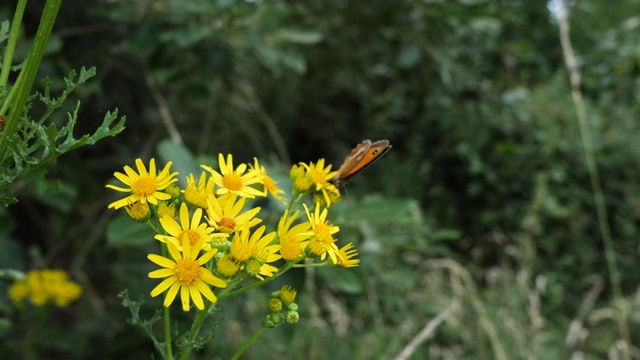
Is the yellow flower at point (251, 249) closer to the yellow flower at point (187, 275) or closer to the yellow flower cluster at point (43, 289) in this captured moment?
the yellow flower at point (187, 275)

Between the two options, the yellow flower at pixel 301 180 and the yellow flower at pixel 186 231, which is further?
the yellow flower at pixel 301 180

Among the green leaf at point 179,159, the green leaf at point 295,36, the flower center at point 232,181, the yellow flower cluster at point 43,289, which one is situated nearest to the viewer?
the flower center at point 232,181

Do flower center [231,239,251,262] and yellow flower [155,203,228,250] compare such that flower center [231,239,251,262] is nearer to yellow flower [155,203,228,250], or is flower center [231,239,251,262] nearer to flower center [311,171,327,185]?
yellow flower [155,203,228,250]

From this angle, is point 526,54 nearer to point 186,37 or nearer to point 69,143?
point 186,37

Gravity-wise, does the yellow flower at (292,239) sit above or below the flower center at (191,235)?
below

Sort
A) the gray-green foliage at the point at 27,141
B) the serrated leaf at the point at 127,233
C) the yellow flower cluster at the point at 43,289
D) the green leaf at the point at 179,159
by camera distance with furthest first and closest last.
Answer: the yellow flower cluster at the point at 43,289, the green leaf at the point at 179,159, the serrated leaf at the point at 127,233, the gray-green foliage at the point at 27,141

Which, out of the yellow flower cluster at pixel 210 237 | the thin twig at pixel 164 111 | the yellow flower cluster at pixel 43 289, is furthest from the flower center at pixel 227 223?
the yellow flower cluster at pixel 43 289

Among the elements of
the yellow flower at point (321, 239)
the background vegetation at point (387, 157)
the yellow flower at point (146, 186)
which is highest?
the yellow flower at point (146, 186)

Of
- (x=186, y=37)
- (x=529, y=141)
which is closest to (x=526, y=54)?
(x=529, y=141)

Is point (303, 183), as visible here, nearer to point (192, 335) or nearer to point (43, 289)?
point (192, 335)
